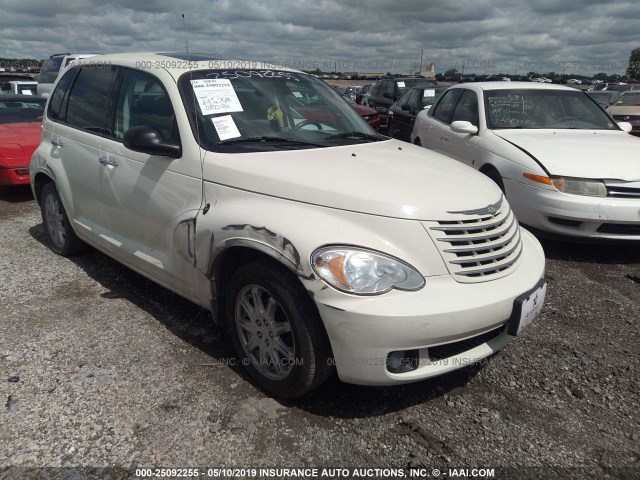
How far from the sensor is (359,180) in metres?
2.56

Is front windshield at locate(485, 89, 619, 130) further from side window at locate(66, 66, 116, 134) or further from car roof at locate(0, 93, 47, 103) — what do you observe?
car roof at locate(0, 93, 47, 103)

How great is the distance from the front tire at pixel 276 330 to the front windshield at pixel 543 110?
4181 mm

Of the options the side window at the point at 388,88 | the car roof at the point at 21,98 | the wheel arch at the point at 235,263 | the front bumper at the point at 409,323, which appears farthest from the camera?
the side window at the point at 388,88

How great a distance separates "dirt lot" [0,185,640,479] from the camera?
2.25m

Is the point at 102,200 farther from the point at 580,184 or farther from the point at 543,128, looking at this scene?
the point at 543,128

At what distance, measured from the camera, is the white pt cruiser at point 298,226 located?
2.23 metres

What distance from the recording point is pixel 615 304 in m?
3.78

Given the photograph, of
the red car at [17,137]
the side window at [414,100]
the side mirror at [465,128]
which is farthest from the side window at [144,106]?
the side window at [414,100]

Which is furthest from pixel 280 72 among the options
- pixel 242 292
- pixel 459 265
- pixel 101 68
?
pixel 459 265

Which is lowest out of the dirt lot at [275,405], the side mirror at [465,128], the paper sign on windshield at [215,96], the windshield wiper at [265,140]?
the dirt lot at [275,405]

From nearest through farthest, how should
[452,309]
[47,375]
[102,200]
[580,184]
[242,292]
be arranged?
[452,309] < [242,292] < [47,375] < [102,200] < [580,184]

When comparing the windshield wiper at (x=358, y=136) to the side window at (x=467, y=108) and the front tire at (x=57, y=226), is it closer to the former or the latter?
the front tire at (x=57, y=226)

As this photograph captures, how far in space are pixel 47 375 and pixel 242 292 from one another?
1258 mm

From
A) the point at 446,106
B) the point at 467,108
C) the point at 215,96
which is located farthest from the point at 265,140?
the point at 446,106
